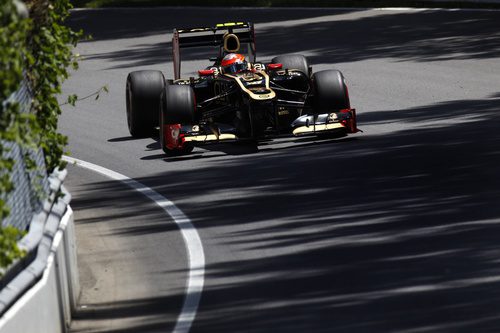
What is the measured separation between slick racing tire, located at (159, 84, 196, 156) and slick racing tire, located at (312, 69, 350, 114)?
1672 millimetres

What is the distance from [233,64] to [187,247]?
6.78m

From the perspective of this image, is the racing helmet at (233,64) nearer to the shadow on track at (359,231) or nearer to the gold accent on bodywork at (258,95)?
the gold accent on bodywork at (258,95)

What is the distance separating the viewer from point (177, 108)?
17844 mm

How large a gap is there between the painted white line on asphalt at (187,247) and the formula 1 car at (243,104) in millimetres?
1197

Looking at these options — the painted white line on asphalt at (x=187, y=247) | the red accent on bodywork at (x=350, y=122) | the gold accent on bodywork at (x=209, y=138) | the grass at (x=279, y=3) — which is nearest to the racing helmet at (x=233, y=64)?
the gold accent on bodywork at (x=209, y=138)

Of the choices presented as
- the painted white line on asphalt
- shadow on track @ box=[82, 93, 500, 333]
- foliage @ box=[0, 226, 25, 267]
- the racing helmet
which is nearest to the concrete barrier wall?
foliage @ box=[0, 226, 25, 267]

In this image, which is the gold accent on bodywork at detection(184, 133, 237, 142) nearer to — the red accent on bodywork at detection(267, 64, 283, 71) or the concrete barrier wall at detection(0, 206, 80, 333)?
the red accent on bodywork at detection(267, 64, 283, 71)

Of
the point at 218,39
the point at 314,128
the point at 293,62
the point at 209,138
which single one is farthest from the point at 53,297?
the point at 293,62

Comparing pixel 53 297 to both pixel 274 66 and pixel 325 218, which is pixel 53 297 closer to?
pixel 325 218

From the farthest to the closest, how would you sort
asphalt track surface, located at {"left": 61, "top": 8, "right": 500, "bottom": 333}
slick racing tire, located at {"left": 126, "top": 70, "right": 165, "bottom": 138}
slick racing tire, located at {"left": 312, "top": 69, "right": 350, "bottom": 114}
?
slick racing tire, located at {"left": 126, "top": 70, "right": 165, "bottom": 138} < slick racing tire, located at {"left": 312, "top": 69, "right": 350, "bottom": 114} < asphalt track surface, located at {"left": 61, "top": 8, "right": 500, "bottom": 333}

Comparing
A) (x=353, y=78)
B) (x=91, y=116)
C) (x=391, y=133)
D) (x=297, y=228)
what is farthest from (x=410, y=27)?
(x=297, y=228)

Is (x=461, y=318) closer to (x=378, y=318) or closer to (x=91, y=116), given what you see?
(x=378, y=318)

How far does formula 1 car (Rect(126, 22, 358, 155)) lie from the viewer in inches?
695

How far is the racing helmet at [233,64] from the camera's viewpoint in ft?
62.1
